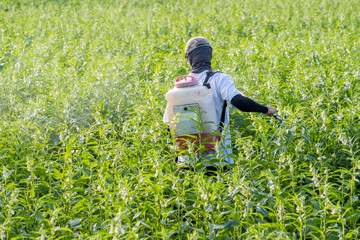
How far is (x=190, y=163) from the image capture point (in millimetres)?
4121

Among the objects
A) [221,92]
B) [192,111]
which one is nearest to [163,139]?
[192,111]

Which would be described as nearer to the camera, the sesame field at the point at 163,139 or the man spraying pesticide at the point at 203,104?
the sesame field at the point at 163,139

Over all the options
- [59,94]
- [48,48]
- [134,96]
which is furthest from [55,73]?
[48,48]

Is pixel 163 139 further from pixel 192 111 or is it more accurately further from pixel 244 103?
pixel 244 103

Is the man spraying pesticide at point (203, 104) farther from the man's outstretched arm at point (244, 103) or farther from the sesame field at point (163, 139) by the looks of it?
the sesame field at point (163, 139)

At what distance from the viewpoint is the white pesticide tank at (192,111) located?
13.0 feet

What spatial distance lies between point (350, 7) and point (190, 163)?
48.6 ft

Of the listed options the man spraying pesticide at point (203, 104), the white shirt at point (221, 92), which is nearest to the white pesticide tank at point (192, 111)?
the man spraying pesticide at point (203, 104)

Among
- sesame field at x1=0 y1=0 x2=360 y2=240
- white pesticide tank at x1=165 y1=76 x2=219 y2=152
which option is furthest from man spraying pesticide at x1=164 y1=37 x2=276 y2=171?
sesame field at x1=0 y1=0 x2=360 y2=240

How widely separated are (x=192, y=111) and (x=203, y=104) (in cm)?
13

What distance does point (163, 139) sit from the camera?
14.8 ft

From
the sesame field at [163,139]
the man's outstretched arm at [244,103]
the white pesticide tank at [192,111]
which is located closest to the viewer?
the sesame field at [163,139]

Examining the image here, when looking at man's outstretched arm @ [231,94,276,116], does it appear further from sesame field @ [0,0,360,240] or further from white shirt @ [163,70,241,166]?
sesame field @ [0,0,360,240]

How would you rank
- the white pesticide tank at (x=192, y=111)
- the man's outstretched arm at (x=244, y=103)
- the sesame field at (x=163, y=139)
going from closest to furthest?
the sesame field at (x=163, y=139) → the white pesticide tank at (x=192, y=111) → the man's outstretched arm at (x=244, y=103)
